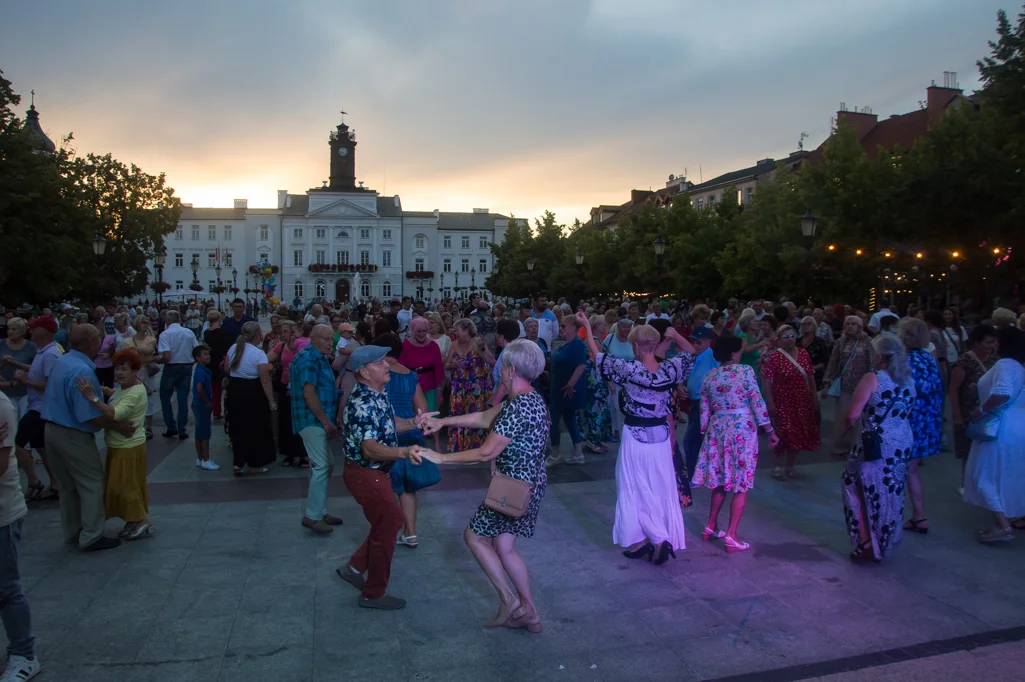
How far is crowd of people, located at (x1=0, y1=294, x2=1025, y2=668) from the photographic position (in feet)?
15.1

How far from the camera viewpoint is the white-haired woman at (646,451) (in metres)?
5.61

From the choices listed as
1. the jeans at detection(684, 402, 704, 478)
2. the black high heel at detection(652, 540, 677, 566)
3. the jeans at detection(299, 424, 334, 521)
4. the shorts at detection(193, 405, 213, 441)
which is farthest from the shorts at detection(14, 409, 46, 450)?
the jeans at detection(684, 402, 704, 478)

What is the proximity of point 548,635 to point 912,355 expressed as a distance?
4596 mm

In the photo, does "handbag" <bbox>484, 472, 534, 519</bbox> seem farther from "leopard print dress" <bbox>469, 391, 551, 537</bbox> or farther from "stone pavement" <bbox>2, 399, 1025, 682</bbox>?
"stone pavement" <bbox>2, 399, 1025, 682</bbox>

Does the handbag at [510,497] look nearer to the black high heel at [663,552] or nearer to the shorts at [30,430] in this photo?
the black high heel at [663,552]

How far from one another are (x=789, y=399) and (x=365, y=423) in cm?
596

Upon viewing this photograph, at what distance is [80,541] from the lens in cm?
594

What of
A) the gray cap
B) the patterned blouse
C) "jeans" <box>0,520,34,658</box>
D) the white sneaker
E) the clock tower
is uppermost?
the clock tower

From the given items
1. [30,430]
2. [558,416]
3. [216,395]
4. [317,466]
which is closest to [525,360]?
[317,466]

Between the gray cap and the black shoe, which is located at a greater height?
the gray cap

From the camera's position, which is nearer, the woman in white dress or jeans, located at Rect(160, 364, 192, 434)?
the woman in white dress

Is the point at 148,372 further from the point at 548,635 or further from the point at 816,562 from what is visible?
the point at 816,562

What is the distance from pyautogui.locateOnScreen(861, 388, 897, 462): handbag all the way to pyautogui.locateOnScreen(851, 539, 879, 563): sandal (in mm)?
672

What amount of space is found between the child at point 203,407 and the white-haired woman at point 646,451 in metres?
5.36
